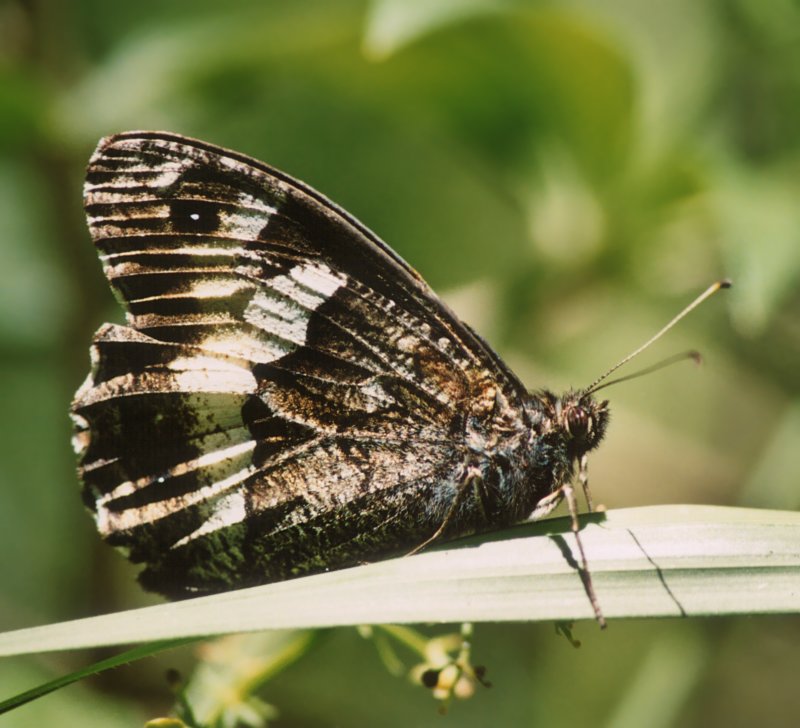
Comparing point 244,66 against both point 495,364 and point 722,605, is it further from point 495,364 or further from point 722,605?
point 722,605

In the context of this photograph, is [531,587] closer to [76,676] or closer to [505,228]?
[76,676]

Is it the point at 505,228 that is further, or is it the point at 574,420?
the point at 505,228

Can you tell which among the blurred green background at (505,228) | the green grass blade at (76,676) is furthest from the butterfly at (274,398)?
the green grass blade at (76,676)

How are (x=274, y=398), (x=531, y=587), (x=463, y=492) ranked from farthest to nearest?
1. (x=274, y=398)
2. (x=463, y=492)
3. (x=531, y=587)

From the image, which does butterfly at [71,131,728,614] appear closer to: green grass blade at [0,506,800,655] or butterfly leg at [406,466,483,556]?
butterfly leg at [406,466,483,556]

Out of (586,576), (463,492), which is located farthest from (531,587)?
(463,492)

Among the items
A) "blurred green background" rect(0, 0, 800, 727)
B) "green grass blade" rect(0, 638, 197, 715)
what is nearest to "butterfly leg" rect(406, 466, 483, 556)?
"blurred green background" rect(0, 0, 800, 727)
